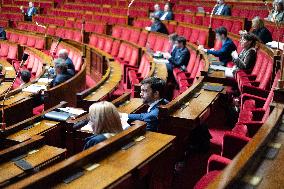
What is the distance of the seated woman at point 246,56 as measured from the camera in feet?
5.22

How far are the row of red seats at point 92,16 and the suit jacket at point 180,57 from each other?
1453 millimetres

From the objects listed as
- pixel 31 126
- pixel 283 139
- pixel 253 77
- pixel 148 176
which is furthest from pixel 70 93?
pixel 283 139

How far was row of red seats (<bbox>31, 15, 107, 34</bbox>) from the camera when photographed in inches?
132

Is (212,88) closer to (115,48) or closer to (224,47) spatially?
(224,47)

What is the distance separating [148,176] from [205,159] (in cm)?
41

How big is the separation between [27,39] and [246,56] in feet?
7.37

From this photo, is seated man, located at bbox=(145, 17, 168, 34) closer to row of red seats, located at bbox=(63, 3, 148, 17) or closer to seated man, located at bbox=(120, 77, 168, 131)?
row of red seats, located at bbox=(63, 3, 148, 17)

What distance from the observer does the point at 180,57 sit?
2010 mm

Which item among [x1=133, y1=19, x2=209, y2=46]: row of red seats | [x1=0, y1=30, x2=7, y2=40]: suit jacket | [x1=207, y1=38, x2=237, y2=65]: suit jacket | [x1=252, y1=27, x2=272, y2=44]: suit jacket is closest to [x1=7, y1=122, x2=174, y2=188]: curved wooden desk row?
[x1=207, y1=38, x2=237, y2=65]: suit jacket

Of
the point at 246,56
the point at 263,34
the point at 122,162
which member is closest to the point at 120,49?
the point at 263,34

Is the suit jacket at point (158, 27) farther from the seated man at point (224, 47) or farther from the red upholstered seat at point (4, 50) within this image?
the red upholstered seat at point (4, 50)

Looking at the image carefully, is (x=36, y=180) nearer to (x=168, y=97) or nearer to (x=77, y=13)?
(x=168, y=97)

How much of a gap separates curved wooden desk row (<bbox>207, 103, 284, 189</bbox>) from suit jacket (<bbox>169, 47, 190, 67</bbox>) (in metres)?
1.18

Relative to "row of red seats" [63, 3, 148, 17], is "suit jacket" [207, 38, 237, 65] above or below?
below
